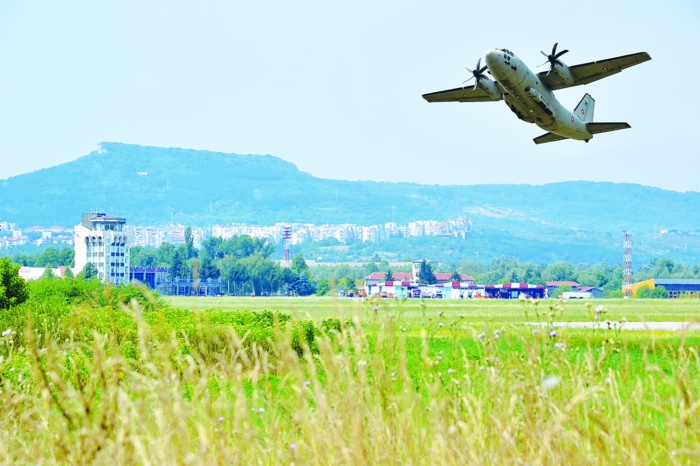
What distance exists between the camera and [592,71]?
3922 centimetres

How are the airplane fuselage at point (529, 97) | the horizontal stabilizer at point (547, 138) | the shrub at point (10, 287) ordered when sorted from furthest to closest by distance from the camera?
1. the horizontal stabilizer at point (547, 138)
2. the airplane fuselage at point (529, 97)
3. the shrub at point (10, 287)

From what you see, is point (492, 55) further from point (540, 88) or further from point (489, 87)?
point (489, 87)

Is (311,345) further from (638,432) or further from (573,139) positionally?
(573,139)

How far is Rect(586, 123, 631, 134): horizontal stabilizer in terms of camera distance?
136 ft

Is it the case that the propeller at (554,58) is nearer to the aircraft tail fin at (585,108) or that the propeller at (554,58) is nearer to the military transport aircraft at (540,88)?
the military transport aircraft at (540,88)

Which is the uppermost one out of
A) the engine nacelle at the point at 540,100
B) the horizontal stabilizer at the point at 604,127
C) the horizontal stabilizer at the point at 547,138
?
the engine nacelle at the point at 540,100

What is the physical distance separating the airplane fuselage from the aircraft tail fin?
31.8ft

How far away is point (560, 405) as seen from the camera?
7188mm

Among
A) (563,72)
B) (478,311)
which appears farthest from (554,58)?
(478,311)

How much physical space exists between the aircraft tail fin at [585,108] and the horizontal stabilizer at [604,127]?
32.1 feet

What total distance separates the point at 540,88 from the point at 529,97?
1.34m

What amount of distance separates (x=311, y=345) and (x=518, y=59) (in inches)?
719

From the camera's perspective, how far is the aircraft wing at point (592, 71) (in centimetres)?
3759

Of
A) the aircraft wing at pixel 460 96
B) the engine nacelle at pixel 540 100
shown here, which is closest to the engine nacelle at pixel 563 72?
the engine nacelle at pixel 540 100
